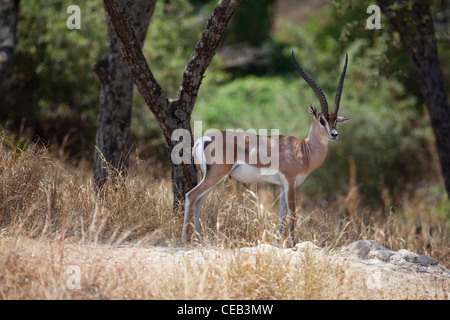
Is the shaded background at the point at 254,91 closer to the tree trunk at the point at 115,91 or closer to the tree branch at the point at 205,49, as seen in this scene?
the tree trunk at the point at 115,91

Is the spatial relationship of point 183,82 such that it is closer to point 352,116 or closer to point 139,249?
point 139,249

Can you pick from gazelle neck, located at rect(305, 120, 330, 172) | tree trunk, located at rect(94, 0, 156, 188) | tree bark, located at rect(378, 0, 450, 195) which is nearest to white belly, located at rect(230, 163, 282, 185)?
gazelle neck, located at rect(305, 120, 330, 172)

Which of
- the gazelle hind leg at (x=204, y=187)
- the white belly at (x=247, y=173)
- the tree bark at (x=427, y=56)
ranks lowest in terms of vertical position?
the gazelle hind leg at (x=204, y=187)

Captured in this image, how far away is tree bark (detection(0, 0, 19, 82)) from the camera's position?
10.2m

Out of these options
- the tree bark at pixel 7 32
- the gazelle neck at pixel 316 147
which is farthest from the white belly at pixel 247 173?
the tree bark at pixel 7 32

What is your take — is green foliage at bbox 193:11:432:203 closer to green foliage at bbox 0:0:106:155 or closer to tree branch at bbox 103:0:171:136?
green foliage at bbox 0:0:106:155

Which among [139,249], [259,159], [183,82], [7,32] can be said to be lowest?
[139,249]

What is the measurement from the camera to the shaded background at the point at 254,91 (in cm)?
1281

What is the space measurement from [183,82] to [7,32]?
5006 mm

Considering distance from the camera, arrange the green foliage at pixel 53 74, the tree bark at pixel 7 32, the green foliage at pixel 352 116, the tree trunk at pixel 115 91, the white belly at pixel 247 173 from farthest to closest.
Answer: the green foliage at pixel 352 116 < the green foliage at pixel 53 74 < the tree bark at pixel 7 32 < the tree trunk at pixel 115 91 < the white belly at pixel 247 173

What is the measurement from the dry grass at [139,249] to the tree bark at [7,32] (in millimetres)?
3340

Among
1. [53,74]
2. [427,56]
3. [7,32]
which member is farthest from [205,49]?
[53,74]

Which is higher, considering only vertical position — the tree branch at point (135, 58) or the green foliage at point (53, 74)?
the green foliage at point (53, 74)

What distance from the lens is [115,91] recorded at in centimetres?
839
